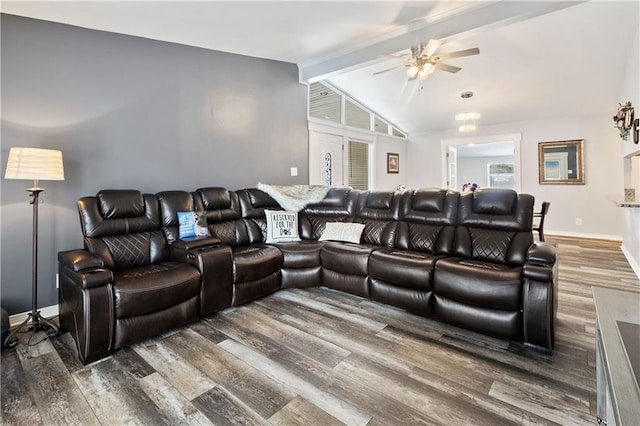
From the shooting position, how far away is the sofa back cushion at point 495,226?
9.11 feet

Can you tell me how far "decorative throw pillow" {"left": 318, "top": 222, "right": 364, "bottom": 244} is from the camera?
3.76m

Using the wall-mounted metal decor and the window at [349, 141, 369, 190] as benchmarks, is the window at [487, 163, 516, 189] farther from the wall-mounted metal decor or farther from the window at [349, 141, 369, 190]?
the wall-mounted metal decor

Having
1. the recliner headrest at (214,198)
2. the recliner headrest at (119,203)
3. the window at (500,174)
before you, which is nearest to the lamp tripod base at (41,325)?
the recliner headrest at (119,203)

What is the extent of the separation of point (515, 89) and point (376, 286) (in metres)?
4.84

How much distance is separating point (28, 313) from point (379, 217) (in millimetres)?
3517

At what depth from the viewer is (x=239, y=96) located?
449 cm

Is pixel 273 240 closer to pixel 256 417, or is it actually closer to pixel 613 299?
pixel 256 417

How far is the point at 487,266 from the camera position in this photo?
2.56 meters

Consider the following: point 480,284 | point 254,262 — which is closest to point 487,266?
point 480,284

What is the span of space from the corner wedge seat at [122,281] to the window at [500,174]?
12.4 metres

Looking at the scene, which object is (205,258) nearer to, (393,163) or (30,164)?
(30,164)

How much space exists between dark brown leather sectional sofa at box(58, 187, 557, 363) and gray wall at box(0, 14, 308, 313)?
0.53 metres

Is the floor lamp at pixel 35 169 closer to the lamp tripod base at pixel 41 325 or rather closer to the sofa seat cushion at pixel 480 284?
the lamp tripod base at pixel 41 325

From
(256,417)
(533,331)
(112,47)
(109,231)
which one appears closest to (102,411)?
(256,417)
